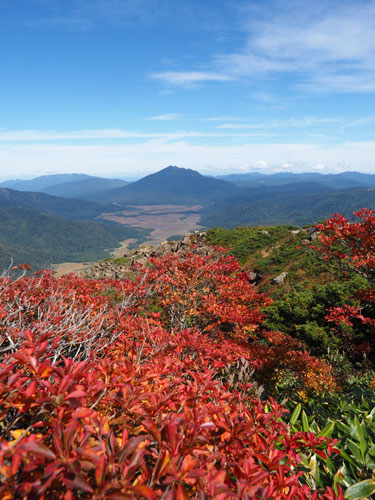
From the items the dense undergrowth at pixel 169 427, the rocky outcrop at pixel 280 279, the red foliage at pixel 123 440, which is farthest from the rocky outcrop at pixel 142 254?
the red foliage at pixel 123 440

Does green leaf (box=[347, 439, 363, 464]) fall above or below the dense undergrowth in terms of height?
below

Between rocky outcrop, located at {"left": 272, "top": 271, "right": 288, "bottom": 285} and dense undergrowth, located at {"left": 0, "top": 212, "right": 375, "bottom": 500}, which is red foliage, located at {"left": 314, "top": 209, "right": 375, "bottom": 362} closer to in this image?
dense undergrowth, located at {"left": 0, "top": 212, "right": 375, "bottom": 500}

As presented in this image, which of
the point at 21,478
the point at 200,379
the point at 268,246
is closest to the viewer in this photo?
the point at 21,478

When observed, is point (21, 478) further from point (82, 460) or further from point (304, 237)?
point (304, 237)

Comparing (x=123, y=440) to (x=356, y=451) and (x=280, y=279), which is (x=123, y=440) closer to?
(x=356, y=451)

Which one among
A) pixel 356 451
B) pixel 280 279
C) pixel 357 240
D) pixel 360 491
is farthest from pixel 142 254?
pixel 360 491

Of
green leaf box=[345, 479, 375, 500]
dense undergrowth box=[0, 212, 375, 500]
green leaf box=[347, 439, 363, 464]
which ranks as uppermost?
dense undergrowth box=[0, 212, 375, 500]

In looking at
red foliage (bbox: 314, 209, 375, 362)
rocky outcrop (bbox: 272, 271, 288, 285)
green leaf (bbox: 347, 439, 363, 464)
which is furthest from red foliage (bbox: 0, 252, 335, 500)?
rocky outcrop (bbox: 272, 271, 288, 285)

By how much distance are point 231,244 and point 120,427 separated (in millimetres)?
27405

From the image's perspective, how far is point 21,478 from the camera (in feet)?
4.40

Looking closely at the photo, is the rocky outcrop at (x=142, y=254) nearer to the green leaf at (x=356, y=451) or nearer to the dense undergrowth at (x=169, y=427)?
the dense undergrowth at (x=169, y=427)

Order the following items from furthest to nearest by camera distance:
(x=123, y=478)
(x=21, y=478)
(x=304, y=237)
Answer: (x=304, y=237)
(x=21, y=478)
(x=123, y=478)

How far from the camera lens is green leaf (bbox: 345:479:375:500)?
213cm

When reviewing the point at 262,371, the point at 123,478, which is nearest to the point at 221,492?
the point at 123,478
